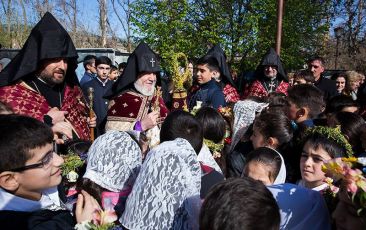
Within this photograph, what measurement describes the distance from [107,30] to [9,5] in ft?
21.5

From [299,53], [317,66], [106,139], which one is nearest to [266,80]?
[317,66]

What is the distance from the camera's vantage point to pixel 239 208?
67.1 inches

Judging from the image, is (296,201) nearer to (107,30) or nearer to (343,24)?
(343,24)

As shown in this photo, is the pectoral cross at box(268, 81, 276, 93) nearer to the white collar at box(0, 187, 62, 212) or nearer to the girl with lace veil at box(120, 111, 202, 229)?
the girl with lace veil at box(120, 111, 202, 229)

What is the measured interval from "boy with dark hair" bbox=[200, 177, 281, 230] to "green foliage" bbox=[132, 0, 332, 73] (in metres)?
11.4

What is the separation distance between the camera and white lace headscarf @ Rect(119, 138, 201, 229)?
2104mm

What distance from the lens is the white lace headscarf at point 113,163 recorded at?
2.51 metres

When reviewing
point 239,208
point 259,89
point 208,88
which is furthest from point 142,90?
point 239,208

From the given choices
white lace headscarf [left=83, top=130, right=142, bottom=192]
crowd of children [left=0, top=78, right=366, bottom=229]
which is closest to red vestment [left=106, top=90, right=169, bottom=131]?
crowd of children [left=0, top=78, right=366, bottom=229]

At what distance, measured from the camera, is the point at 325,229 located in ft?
7.16

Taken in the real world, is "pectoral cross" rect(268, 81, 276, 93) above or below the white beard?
below

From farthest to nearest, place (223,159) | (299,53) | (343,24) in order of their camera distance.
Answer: (343,24) → (299,53) → (223,159)

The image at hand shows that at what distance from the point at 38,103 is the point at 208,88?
115 inches

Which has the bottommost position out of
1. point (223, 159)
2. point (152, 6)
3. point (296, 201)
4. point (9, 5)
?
point (223, 159)
